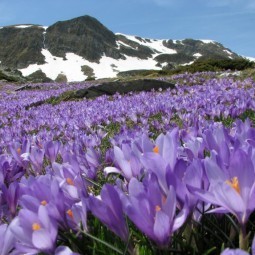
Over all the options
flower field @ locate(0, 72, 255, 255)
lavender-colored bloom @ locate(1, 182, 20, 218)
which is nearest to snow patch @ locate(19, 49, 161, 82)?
lavender-colored bloom @ locate(1, 182, 20, 218)

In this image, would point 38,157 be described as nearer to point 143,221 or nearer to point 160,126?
point 143,221

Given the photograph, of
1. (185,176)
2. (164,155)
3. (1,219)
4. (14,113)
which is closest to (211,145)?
(164,155)

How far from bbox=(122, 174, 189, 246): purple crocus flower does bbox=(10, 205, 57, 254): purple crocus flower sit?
11.2 inches

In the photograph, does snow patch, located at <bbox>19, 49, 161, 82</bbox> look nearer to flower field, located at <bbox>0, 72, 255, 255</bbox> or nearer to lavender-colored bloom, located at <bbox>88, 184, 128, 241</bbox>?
flower field, located at <bbox>0, 72, 255, 255</bbox>

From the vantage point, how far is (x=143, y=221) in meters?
1.32

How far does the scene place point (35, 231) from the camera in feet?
4.45

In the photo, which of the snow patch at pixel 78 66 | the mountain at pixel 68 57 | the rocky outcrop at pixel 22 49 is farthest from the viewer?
the rocky outcrop at pixel 22 49

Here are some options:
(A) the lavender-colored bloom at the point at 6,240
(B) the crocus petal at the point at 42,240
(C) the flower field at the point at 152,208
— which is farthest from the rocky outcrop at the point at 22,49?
(B) the crocus petal at the point at 42,240

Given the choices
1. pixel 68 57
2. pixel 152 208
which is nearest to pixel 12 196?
pixel 152 208

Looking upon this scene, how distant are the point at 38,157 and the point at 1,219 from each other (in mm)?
1048

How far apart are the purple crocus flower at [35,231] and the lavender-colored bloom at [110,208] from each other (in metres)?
0.16

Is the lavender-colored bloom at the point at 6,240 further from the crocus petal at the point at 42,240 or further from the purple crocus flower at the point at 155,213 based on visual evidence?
the purple crocus flower at the point at 155,213

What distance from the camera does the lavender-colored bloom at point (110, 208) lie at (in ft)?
4.66

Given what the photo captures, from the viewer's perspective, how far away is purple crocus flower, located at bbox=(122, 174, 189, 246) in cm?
129
